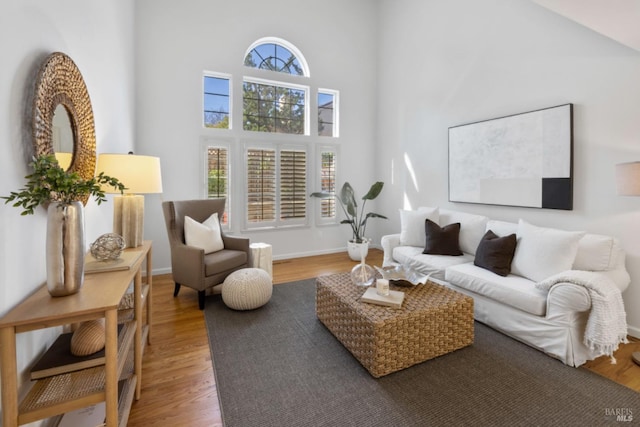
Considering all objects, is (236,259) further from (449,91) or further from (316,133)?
(449,91)

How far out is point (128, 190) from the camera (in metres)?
2.25

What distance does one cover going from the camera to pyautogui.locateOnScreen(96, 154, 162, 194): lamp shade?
2.19m

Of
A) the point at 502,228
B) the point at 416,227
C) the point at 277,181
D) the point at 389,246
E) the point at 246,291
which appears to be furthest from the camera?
the point at 277,181

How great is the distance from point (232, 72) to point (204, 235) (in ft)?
8.33

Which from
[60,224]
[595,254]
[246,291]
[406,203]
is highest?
[406,203]

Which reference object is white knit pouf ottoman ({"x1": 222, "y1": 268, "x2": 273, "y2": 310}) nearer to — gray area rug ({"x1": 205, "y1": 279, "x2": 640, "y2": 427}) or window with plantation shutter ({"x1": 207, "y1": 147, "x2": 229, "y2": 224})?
gray area rug ({"x1": 205, "y1": 279, "x2": 640, "y2": 427})

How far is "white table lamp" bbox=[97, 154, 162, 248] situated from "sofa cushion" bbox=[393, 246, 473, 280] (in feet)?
8.82

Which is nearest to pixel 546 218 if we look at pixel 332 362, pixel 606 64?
pixel 606 64

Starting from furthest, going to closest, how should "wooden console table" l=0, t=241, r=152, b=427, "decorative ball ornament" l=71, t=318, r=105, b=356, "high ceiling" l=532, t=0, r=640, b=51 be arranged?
"high ceiling" l=532, t=0, r=640, b=51 → "decorative ball ornament" l=71, t=318, r=105, b=356 → "wooden console table" l=0, t=241, r=152, b=427

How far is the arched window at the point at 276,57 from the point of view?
182 inches

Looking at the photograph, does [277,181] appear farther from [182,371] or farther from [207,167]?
[182,371]

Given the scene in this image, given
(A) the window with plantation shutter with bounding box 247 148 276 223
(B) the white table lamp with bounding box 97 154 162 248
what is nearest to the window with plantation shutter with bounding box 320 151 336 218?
(A) the window with plantation shutter with bounding box 247 148 276 223

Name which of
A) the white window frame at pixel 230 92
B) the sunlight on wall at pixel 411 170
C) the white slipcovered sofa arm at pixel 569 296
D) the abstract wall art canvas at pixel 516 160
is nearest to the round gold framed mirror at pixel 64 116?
the white window frame at pixel 230 92

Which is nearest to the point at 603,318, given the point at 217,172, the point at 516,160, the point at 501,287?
the point at 501,287
